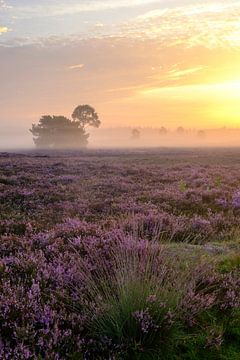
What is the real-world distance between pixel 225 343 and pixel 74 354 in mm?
1951

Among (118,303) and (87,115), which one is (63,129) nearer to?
(87,115)

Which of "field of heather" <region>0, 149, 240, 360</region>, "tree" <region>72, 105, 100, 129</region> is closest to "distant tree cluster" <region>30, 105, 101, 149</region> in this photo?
"tree" <region>72, 105, 100, 129</region>

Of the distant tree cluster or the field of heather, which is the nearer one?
the field of heather

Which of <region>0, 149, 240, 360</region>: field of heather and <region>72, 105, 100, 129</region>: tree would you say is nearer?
<region>0, 149, 240, 360</region>: field of heather

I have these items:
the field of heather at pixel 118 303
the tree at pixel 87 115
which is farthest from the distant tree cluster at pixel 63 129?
the field of heather at pixel 118 303

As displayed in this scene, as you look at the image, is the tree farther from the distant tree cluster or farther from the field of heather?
the field of heather

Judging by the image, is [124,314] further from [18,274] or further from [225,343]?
[18,274]

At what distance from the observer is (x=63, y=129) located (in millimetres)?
145125

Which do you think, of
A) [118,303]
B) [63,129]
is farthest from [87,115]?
[118,303]

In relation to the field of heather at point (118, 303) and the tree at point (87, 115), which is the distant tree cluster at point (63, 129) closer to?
the tree at point (87, 115)

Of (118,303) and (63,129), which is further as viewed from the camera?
Answer: (63,129)

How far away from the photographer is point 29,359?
4098mm

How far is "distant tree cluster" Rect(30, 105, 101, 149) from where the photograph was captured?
146 meters

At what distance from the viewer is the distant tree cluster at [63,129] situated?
480 ft
